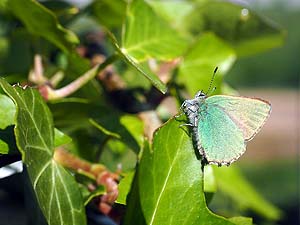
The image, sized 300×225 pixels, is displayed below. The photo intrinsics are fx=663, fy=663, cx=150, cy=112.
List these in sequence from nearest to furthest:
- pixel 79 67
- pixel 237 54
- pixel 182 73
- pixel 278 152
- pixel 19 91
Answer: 1. pixel 19 91
2. pixel 79 67
3. pixel 182 73
4. pixel 237 54
5. pixel 278 152

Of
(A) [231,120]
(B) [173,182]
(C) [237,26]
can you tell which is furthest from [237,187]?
(B) [173,182]

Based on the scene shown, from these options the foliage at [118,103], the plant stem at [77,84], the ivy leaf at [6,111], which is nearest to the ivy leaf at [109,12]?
the foliage at [118,103]

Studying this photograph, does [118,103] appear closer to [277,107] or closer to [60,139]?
[60,139]

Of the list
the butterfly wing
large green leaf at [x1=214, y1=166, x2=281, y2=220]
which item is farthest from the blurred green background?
the butterfly wing

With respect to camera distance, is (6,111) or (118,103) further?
(118,103)

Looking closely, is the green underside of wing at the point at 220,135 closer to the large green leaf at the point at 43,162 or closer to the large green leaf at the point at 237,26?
the large green leaf at the point at 43,162

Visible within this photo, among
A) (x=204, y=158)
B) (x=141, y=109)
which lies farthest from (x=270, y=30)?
(x=204, y=158)

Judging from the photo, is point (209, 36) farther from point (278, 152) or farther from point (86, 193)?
point (278, 152)
